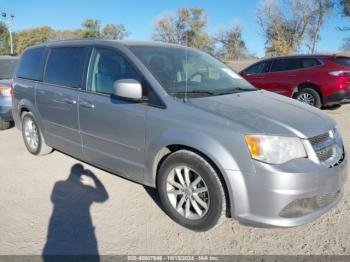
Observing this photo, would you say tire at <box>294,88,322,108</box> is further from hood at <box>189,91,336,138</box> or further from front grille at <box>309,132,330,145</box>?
front grille at <box>309,132,330,145</box>

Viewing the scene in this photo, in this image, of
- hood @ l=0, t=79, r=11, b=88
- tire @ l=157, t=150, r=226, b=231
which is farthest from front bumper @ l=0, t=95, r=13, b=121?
tire @ l=157, t=150, r=226, b=231

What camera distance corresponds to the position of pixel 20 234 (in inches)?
128

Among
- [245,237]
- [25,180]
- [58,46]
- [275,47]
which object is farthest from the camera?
[275,47]

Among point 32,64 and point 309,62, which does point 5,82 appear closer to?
point 32,64

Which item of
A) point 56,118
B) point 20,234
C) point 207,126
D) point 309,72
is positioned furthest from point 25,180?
point 309,72

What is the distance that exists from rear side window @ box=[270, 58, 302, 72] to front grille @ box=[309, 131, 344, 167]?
273 inches

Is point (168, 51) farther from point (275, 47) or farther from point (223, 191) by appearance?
point (275, 47)

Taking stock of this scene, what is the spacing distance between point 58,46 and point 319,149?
12.5ft

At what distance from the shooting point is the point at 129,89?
3387 mm

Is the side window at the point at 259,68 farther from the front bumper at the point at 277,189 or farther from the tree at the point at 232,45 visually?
the tree at the point at 232,45

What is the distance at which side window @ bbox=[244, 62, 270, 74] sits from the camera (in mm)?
10422

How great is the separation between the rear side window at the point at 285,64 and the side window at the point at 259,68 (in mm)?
205

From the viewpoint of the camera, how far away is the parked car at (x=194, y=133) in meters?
2.84

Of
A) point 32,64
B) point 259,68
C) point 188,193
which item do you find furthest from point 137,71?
point 259,68
